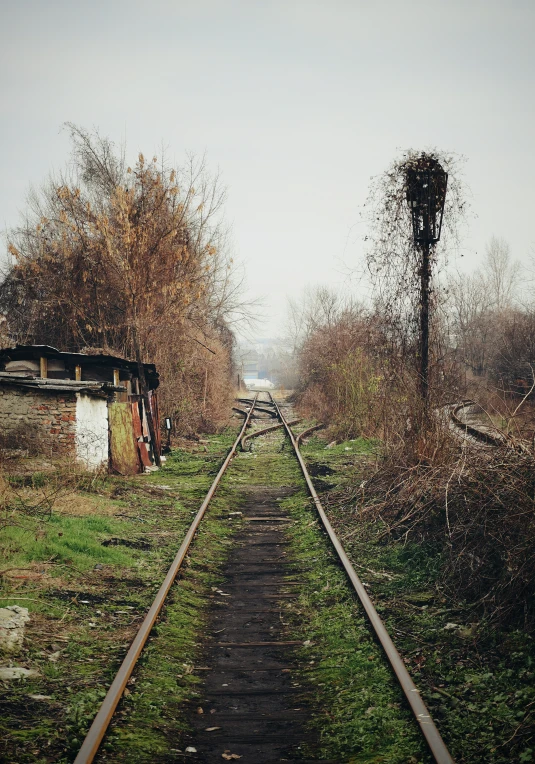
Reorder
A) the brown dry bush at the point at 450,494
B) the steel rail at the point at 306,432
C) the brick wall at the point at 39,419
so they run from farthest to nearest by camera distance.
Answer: the steel rail at the point at 306,432
the brick wall at the point at 39,419
the brown dry bush at the point at 450,494

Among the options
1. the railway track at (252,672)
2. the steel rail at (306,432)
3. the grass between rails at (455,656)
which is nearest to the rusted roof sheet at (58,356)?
the steel rail at (306,432)

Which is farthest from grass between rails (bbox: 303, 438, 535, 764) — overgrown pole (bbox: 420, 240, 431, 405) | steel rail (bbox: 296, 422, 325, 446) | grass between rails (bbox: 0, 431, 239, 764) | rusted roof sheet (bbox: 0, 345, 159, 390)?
steel rail (bbox: 296, 422, 325, 446)

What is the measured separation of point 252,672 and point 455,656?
1.61 metres

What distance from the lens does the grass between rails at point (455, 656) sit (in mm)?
4234

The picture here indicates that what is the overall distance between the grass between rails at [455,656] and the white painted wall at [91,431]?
6.46 metres

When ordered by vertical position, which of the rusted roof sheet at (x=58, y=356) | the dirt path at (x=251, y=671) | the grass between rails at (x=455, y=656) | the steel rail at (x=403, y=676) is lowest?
the dirt path at (x=251, y=671)

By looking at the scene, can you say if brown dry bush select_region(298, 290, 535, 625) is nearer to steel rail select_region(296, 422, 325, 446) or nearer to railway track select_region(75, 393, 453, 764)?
railway track select_region(75, 393, 453, 764)

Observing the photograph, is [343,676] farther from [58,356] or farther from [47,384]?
[58,356]

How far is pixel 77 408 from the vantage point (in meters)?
13.1

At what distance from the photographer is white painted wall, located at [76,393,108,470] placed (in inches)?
520

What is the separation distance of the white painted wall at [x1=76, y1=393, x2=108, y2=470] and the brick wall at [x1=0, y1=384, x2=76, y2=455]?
18cm

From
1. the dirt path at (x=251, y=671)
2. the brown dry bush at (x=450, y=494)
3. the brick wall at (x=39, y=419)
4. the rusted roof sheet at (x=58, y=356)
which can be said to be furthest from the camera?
the rusted roof sheet at (x=58, y=356)

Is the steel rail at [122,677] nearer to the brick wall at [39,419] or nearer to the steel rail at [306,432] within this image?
the brick wall at [39,419]

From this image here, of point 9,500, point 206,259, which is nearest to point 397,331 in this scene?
point 9,500
